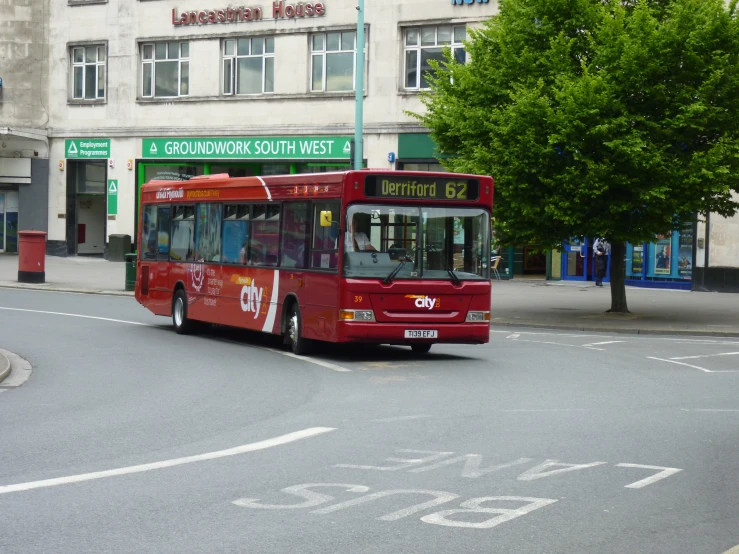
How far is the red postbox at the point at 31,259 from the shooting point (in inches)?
1334

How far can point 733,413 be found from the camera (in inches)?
467

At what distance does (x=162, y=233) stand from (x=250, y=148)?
1973cm

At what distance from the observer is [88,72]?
4584 centimetres

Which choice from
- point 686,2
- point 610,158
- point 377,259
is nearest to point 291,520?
point 377,259

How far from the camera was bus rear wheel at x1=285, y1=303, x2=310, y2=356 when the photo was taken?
57.5ft

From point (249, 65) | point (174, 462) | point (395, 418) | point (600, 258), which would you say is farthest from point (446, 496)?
point (249, 65)

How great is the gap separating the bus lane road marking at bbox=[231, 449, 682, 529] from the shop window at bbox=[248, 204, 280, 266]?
31.4ft

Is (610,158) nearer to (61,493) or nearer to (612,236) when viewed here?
(612,236)

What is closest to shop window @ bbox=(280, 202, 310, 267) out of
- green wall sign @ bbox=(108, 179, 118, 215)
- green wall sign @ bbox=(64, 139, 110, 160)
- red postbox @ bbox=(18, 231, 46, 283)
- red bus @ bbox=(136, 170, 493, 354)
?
red bus @ bbox=(136, 170, 493, 354)

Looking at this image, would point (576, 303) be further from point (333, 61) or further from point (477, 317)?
point (477, 317)

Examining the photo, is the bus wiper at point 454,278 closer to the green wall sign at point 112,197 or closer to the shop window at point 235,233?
the shop window at point 235,233

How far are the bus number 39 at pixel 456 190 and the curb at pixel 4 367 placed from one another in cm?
599

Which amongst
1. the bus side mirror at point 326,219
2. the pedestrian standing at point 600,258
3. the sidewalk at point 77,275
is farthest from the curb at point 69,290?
the bus side mirror at point 326,219

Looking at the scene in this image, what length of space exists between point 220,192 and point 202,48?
23595 mm
